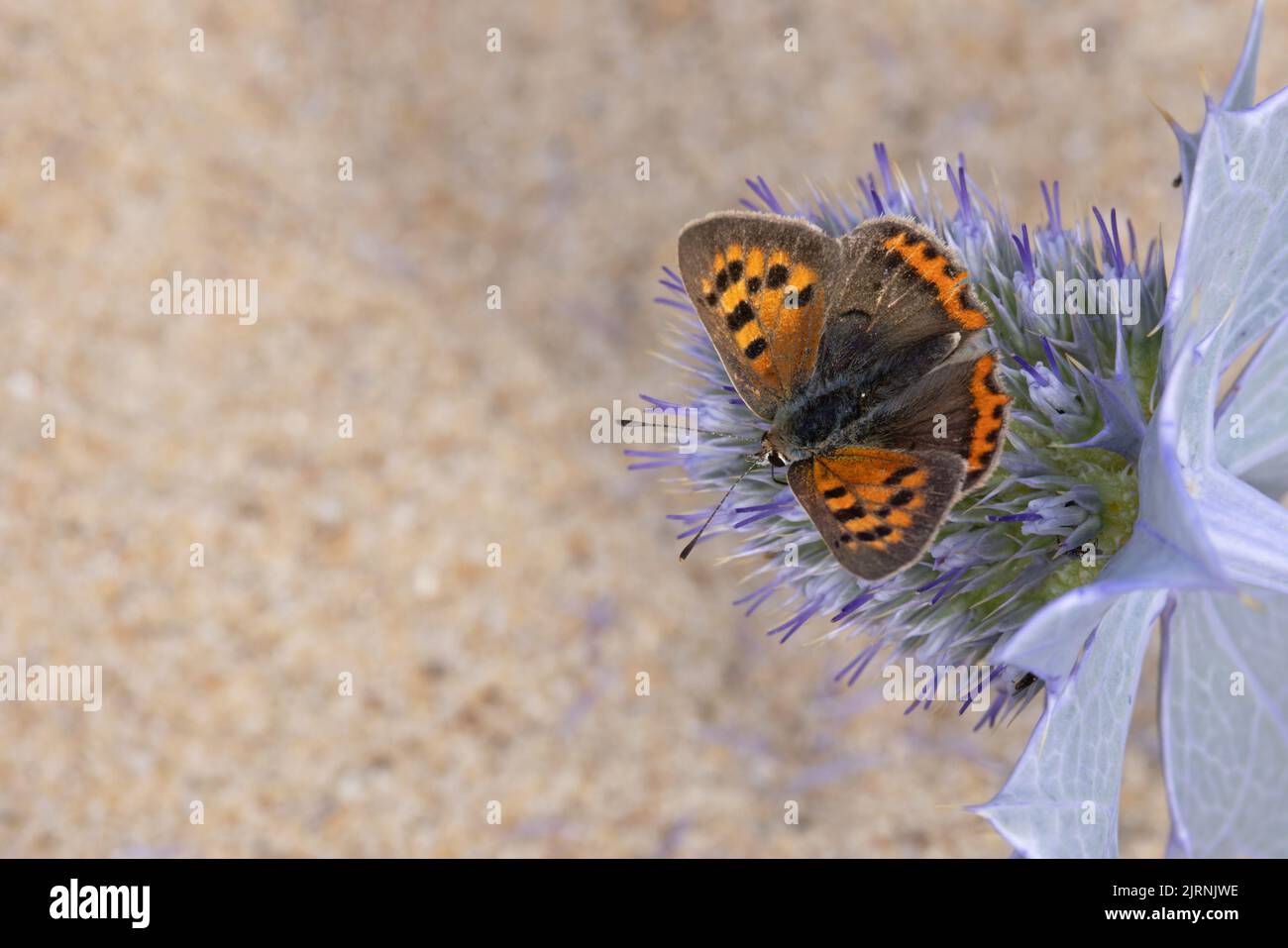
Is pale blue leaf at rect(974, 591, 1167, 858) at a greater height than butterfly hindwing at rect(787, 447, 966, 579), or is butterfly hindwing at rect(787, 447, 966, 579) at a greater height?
butterfly hindwing at rect(787, 447, 966, 579)

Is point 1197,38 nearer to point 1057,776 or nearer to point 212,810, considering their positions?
point 1057,776

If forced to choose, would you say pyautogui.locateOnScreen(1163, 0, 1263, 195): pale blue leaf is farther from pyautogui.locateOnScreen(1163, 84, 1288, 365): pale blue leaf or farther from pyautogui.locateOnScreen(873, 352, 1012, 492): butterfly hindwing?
pyautogui.locateOnScreen(873, 352, 1012, 492): butterfly hindwing

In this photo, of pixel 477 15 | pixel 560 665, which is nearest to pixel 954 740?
pixel 560 665

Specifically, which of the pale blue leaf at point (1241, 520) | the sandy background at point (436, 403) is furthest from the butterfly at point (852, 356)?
the sandy background at point (436, 403)

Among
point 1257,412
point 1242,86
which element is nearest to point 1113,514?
point 1257,412

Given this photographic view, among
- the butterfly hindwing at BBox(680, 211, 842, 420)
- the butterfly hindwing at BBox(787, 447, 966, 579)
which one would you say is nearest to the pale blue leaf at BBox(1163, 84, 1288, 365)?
the butterfly hindwing at BBox(787, 447, 966, 579)

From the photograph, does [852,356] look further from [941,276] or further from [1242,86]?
[1242,86]

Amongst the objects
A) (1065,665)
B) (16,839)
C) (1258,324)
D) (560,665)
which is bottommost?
(16,839)
